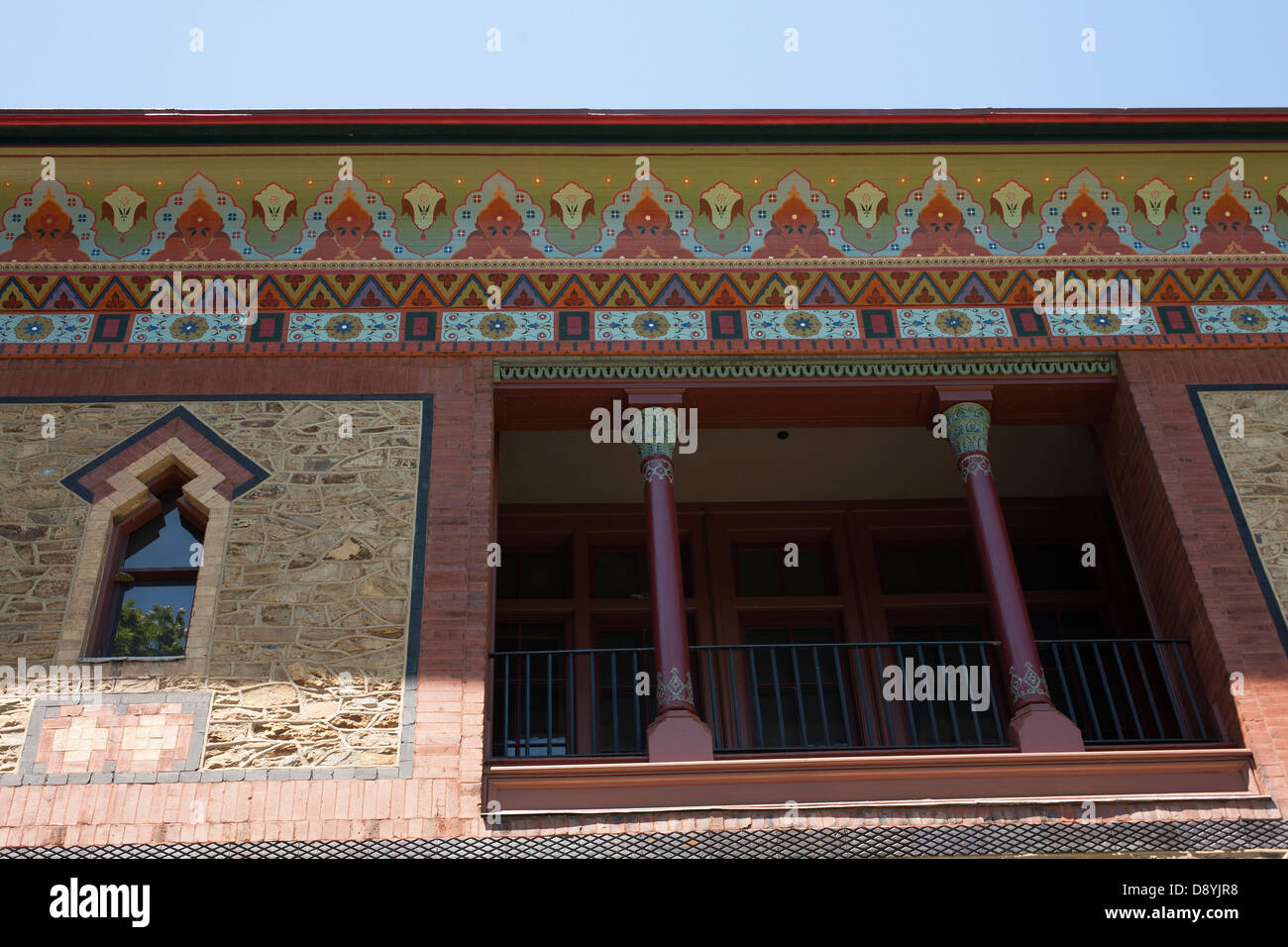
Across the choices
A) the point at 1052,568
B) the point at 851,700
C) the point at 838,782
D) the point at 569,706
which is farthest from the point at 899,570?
the point at 838,782

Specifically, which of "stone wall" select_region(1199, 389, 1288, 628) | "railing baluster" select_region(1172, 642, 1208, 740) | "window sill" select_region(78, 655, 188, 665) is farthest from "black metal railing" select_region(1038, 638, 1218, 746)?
"window sill" select_region(78, 655, 188, 665)

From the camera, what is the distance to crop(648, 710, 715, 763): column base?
8.22 meters

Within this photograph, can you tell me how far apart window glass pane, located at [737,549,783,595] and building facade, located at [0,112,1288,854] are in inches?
1.4

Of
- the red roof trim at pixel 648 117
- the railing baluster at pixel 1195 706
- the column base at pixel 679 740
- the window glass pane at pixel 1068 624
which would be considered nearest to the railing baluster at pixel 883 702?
the window glass pane at pixel 1068 624

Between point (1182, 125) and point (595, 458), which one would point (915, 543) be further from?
point (1182, 125)

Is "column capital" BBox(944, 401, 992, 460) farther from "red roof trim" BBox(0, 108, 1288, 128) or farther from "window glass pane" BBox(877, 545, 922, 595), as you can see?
"red roof trim" BBox(0, 108, 1288, 128)

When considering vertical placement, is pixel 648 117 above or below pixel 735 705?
above

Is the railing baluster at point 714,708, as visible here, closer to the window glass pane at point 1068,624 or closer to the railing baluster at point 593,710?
the railing baluster at point 593,710

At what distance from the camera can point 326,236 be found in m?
10.5

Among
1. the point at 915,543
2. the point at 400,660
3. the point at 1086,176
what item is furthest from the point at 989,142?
the point at 400,660

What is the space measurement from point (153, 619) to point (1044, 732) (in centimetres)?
540

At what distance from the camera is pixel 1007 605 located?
9000 millimetres

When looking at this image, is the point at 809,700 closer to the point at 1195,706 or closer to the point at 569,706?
the point at 569,706
